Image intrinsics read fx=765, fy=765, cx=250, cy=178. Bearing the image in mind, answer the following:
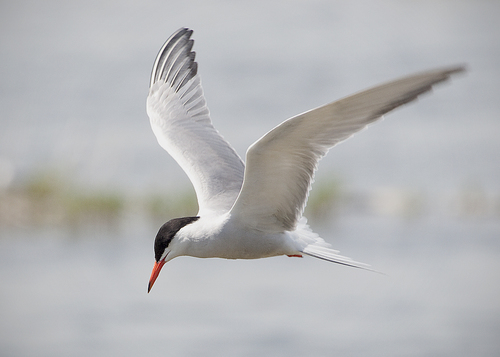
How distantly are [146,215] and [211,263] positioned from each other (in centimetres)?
173

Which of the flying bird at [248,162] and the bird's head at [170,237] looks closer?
the flying bird at [248,162]

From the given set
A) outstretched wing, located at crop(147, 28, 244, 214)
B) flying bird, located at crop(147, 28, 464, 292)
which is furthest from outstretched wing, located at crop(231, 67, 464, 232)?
outstretched wing, located at crop(147, 28, 244, 214)

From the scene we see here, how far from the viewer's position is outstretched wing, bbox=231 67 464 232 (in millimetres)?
3449

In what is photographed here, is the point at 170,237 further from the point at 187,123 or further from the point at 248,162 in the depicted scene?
the point at 187,123

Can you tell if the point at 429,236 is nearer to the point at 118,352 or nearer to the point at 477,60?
the point at 118,352

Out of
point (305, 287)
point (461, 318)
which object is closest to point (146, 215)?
point (305, 287)

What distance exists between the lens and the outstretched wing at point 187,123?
17.6 feet

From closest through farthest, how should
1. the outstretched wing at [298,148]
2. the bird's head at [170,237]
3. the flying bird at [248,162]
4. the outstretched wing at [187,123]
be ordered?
the outstretched wing at [298,148] → the flying bird at [248,162] → the bird's head at [170,237] → the outstretched wing at [187,123]

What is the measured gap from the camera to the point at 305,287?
997cm

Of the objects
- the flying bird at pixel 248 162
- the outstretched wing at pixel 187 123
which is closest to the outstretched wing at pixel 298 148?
the flying bird at pixel 248 162

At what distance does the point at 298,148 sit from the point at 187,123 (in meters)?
1.97

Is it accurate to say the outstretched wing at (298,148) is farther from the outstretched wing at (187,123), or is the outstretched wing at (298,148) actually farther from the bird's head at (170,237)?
the outstretched wing at (187,123)

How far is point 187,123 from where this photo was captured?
581cm

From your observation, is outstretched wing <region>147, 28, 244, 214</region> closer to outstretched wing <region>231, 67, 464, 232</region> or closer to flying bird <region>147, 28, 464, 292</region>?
flying bird <region>147, 28, 464, 292</region>
